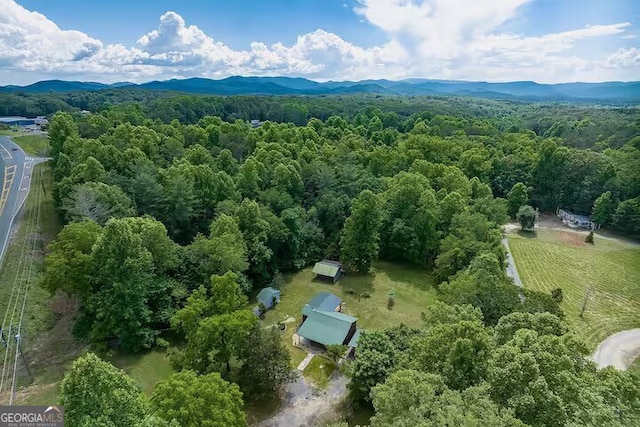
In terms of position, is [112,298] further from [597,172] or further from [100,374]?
[597,172]

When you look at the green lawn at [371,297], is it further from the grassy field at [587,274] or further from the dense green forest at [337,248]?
the grassy field at [587,274]

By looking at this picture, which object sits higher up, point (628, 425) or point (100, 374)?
point (628, 425)

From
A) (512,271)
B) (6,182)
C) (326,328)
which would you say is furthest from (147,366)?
(6,182)

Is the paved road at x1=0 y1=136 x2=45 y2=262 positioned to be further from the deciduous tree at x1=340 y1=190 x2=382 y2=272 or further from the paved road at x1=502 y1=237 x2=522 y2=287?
the paved road at x1=502 y1=237 x2=522 y2=287

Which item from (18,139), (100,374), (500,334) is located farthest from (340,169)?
(18,139)

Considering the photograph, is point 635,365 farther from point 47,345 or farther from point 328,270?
point 47,345

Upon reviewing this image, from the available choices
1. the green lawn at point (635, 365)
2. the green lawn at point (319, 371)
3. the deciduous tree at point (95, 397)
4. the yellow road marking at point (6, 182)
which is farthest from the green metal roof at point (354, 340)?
the yellow road marking at point (6, 182)

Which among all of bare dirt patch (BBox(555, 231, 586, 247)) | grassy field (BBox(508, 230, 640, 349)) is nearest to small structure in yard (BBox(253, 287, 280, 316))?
grassy field (BBox(508, 230, 640, 349))
